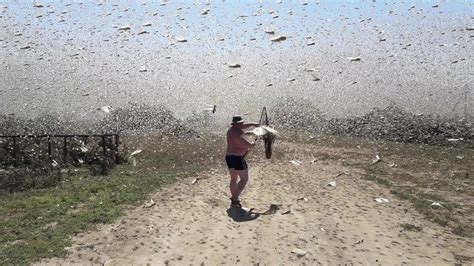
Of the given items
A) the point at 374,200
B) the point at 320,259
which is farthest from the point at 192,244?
the point at 374,200

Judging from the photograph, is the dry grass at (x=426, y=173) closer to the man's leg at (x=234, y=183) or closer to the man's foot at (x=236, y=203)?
the man's foot at (x=236, y=203)

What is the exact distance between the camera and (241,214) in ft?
33.4

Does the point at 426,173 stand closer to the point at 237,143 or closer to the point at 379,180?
the point at 379,180

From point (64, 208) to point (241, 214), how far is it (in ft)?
13.3

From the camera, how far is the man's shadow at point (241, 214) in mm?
9891

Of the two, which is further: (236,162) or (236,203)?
(236,203)

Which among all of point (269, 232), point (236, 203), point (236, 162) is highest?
point (236, 162)

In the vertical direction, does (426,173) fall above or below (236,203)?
below

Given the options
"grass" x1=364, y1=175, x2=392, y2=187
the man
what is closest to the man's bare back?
the man

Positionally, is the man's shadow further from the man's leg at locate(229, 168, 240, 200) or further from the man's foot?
the man's leg at locate(229, 168, 240, 200)

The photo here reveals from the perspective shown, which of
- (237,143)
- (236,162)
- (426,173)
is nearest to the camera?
(237,143)

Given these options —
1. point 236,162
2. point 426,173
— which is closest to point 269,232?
point 236,162

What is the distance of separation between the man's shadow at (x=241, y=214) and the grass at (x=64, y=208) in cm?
236

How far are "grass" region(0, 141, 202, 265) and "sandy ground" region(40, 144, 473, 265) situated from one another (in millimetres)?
432
